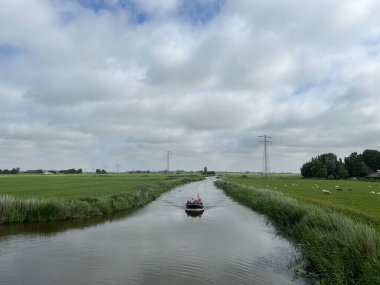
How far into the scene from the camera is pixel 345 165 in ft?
576

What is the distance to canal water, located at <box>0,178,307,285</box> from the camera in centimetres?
1825

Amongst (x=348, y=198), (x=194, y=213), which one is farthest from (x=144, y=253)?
(x=348, y=198)

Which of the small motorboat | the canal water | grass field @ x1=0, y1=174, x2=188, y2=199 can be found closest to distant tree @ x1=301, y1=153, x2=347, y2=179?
grass field @ x1=0, y1=174, x2=188, y2=199

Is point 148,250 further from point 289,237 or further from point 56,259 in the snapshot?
point 289,237

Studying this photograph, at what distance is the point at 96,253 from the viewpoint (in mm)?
23312

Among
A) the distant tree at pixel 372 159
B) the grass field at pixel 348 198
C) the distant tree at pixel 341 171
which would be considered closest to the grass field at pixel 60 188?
the grass field at pixel 348 198

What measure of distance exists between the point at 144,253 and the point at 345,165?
171m

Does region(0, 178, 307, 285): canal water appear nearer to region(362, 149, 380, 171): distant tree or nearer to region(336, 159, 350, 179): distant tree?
region(336, 159, 350, 179): distant tree

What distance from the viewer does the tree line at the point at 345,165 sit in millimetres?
168625

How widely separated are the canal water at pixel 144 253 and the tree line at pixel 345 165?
485ft

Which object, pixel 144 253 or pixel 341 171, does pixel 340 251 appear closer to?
pixel 144 253

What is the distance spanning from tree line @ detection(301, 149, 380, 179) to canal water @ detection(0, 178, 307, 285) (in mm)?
147940

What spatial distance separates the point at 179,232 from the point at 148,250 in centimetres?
778

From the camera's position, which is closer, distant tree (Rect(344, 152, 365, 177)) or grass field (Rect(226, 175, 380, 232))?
grass field (Rect(226, 175, 380, 232))
